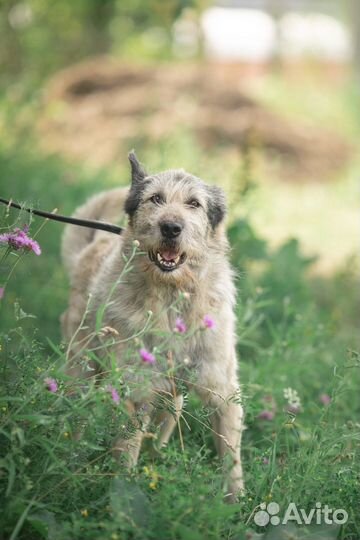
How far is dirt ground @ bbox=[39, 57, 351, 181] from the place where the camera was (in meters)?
13.6

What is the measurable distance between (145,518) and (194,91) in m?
13.0

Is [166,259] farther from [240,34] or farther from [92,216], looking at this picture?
[240,34]

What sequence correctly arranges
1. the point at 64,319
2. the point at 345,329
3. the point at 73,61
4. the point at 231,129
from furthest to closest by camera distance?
the point at 73,61 → the point at 231,129 → the point at 345,329 → the point at 64,319

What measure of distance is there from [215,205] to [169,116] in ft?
32.3

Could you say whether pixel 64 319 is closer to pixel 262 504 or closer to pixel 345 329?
pixel 262 504

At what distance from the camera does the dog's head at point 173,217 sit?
4.41 m

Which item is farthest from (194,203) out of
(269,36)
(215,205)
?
(269,36)

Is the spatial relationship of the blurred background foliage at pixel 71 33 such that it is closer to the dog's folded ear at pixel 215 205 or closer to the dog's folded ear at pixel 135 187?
the dog's folded ear at pixel 135 187

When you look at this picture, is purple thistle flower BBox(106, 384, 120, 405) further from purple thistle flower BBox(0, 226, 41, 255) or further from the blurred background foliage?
the blurred background foliage

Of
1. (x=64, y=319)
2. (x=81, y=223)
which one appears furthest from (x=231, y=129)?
(x=81, y=223)

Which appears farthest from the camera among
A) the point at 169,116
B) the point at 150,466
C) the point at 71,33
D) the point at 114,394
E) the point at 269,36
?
the point at 269,36

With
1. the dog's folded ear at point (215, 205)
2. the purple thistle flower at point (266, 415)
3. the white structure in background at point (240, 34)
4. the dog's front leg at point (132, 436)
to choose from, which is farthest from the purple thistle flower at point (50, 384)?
the white structure in background at point (240, 34)

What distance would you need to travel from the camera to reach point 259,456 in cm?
423

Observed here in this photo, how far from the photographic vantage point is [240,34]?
2755cm
